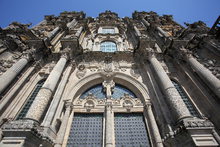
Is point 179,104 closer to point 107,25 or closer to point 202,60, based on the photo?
point 202,60

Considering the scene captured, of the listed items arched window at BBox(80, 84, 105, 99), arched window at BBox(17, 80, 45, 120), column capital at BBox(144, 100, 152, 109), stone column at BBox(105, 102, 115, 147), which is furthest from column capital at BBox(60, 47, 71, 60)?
column capital at BBox(144, 100, 152, 109)

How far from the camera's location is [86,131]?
6.95 meters

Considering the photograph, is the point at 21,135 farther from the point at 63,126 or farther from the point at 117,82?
the point at 117,82

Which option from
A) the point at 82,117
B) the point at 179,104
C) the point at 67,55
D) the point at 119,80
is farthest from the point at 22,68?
the point at 179,104

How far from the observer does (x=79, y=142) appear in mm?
6445

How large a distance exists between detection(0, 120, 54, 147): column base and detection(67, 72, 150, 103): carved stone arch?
139 inches

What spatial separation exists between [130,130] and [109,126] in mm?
1432

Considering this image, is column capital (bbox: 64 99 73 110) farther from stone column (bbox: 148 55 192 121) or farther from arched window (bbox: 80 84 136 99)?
stone column (bbox: 148 55 192 121)

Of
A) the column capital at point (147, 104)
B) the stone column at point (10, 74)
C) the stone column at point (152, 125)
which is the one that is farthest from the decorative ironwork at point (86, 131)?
the stone column at point (10, 74)

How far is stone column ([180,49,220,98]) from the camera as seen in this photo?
6102mm

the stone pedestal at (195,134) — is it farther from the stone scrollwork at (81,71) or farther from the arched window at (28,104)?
the arched window at (28,104)

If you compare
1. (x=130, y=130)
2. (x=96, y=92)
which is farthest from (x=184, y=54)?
(x=96, y=92)

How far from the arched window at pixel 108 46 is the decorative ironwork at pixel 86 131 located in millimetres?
8712

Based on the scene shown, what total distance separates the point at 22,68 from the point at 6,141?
18.1 ft
